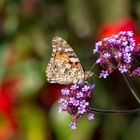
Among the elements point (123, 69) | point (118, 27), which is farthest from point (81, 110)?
point (118, 27)

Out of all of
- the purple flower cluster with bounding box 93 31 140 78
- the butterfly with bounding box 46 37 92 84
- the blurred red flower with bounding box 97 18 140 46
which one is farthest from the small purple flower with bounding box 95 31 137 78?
the blurred red flower with bounding box 97 18 140 46

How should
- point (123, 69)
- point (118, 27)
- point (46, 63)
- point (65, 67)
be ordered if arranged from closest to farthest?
point (123, 69) < point (65, 67) < point (118, 27) < point (46, 63)

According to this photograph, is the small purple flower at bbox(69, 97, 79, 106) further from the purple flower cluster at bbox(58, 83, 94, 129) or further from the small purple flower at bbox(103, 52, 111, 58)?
the small purple flower at bbox(103, 52, 111, 58)

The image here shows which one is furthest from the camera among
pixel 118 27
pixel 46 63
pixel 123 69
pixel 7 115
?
pixel 46 63

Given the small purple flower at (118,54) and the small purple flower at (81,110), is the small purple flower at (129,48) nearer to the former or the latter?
the small purple flower at (118,54)

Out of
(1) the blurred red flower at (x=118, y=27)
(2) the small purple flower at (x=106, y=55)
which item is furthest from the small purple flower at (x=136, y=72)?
(1) the blurred red flower at (x=118, y=27)

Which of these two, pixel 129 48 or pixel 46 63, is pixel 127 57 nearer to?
pixel 129 48
